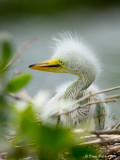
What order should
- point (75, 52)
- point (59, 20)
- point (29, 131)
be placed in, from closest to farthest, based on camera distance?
point (29, 131) < point (75, 52) < point (59, 20)

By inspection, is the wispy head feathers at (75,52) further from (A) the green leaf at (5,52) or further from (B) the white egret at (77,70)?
(A) the green leaf at (5,52)

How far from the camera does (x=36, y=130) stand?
41 centimetres

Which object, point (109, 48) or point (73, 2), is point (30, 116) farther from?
point (73, 2)

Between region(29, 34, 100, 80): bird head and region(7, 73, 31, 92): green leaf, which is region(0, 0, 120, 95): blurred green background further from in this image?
region(7, 73, 31, 92): green leaf

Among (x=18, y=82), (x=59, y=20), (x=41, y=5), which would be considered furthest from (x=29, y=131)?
(x=41, y=5)

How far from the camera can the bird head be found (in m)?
1.44

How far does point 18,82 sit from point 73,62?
98 centimetres

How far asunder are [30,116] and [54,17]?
581 cm

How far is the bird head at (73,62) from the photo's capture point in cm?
144

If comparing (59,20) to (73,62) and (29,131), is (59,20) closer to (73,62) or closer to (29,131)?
(73,62)

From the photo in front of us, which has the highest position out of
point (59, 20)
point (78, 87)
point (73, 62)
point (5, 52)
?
point (59, 20)

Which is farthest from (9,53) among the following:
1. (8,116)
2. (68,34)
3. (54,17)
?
(54,17)

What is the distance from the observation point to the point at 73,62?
1.46 m

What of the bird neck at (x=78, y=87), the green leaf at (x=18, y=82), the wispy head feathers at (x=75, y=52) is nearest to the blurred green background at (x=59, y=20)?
the wispy head feathers at (x=75, y=52)
